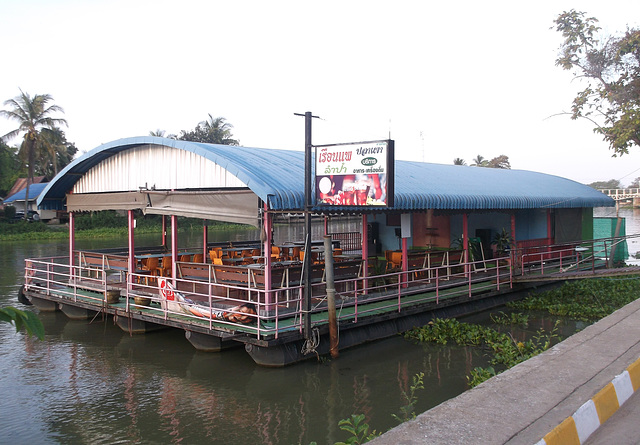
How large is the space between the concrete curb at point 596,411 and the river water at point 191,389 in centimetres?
352

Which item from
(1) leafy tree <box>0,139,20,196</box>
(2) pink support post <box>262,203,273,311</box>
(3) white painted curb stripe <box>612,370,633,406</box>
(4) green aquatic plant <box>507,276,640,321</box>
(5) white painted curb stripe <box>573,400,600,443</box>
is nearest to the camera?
(5) white painted curb stripe <box>573,400,600,443</box>

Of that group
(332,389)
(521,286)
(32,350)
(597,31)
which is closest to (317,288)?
(332,389)

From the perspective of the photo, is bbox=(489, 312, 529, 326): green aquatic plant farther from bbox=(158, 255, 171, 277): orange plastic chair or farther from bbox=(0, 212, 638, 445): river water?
bbox=(158, 255, 171, 277): orange plastic chair

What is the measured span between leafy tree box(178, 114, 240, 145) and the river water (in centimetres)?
4808

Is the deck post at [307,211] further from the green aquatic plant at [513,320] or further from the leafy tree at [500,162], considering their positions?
the leafy tree at [500,162]

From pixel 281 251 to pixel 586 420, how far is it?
12.7m

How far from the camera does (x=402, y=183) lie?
1446cm

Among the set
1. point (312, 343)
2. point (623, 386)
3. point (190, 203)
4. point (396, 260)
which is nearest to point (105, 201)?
point (190, 203)

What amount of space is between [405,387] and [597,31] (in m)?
20.9

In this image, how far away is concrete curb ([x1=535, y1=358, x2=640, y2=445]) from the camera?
4.19 meters

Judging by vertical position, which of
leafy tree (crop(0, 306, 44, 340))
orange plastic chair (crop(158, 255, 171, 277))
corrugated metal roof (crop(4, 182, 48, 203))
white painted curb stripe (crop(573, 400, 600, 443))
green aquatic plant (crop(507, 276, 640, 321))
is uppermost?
corrugated metal roof (crop(4, 182, 48, 203))

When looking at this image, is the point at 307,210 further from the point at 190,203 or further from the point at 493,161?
the point at 493,161

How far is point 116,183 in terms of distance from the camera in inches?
594

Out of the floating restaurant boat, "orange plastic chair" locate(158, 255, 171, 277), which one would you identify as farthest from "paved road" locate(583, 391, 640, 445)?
"orange plastic chair" locate(158, 255, 171, 277)
